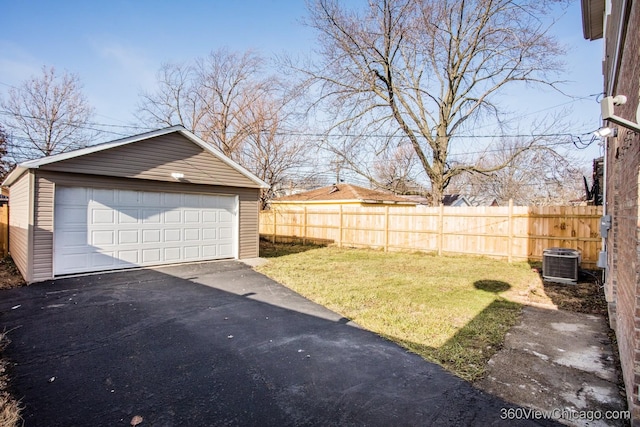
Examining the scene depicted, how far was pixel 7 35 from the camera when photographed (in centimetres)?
1348

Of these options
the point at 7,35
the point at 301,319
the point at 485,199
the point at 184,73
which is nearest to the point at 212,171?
the point at 301,319

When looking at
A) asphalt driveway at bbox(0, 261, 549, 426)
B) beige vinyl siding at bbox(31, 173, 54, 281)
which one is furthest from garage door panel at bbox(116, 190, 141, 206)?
asphalt driveway at bbox(0, 261, 549, 426)

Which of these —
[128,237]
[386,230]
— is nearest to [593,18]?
[386,230]

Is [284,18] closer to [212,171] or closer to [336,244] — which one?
[212,171]

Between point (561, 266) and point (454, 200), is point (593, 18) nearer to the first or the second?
Result: point (561, 266)

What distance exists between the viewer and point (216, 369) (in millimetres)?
3529

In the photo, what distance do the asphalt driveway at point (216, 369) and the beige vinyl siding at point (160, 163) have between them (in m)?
3.20

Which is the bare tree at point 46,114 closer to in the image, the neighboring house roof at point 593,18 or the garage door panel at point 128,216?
the garage door panel at point 128,216

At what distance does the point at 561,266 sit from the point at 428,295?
367 cm

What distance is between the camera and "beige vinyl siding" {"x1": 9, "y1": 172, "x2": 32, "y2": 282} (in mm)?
7250

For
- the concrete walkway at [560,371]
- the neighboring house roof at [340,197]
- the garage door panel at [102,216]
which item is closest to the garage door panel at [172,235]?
the garage door panel at [102,216]

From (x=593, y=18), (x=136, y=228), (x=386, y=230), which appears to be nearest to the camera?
(x=593, y=18)

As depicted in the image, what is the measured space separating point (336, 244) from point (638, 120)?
519 inches

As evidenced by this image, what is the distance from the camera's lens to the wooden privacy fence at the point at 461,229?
9875 mm
